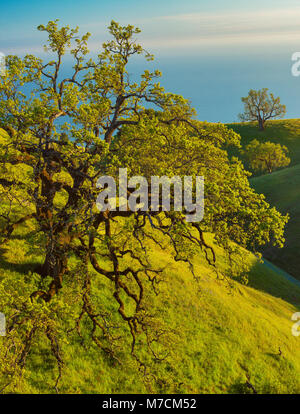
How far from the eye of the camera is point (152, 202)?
1504 centimetres

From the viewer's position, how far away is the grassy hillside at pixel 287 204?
5738 centimetres

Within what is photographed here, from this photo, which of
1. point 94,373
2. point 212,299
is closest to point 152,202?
point 94,373

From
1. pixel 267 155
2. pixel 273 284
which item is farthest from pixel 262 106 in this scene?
pixel 273 284

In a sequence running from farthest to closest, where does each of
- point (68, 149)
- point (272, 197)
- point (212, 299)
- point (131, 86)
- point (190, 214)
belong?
point (272, 197), point (212, 299), point (131, 86), point (190, 214), point (68, 149)

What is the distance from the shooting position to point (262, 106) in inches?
4899

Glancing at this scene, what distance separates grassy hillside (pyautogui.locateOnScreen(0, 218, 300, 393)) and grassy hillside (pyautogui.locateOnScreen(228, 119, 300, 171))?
10298 centimetres

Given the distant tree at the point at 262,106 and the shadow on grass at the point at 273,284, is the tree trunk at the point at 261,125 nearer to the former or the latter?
the distant tree at the point at 262,106

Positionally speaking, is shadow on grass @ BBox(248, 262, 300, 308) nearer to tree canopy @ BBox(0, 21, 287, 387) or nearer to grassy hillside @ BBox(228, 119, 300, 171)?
tree canopy @ BBox(0, 21, 287, 387)

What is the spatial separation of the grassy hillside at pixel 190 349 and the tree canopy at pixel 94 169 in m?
1.17

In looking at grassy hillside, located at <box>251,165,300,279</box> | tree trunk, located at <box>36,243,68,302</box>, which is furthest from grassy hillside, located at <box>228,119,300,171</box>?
tree trunk, located at <box>36,243,68,302</box>

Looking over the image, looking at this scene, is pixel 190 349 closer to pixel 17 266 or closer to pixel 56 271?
pixel 56 271

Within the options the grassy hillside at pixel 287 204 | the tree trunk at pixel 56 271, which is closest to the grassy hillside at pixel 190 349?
the tree trunk at pixel 56 271
